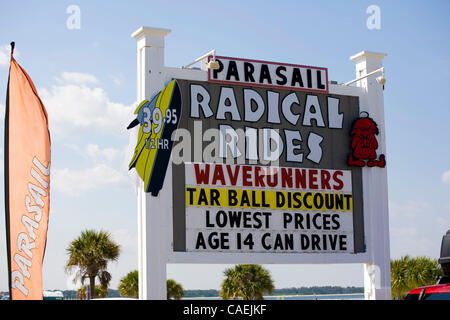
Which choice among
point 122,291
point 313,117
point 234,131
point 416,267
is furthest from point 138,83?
point 416,267

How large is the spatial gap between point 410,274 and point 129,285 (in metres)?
16.4

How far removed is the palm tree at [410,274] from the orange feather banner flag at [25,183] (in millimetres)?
29807

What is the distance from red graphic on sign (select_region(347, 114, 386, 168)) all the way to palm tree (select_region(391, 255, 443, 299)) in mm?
22735

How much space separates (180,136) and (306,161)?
3.99m

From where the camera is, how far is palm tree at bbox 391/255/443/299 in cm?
4347

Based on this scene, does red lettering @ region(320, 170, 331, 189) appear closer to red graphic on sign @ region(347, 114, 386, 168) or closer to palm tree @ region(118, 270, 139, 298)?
red graphic on sign @ region(347, 114, 386, 168)

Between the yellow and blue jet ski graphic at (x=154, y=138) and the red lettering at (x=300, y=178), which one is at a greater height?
the yellow and blue jet ski graphic at (x=154, y=138)

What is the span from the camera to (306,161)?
21.7 m

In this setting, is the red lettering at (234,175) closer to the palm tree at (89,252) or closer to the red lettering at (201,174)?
the red lettering at (201,174)

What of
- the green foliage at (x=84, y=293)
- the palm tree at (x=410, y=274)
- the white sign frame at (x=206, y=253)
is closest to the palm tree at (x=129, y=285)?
the green foliage at (x=84, y=293)

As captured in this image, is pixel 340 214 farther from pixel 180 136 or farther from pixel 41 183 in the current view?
pixel 41 183

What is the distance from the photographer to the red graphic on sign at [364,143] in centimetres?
2228

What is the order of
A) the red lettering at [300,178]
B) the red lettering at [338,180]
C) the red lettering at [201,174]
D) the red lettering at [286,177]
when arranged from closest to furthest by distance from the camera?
the red lettering at [201,174] < the red lettering at [286,177] < the red lettering at [300,178] < the red lettering at [338,180]

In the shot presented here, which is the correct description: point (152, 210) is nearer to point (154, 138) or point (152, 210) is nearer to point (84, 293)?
point (154, 138)
